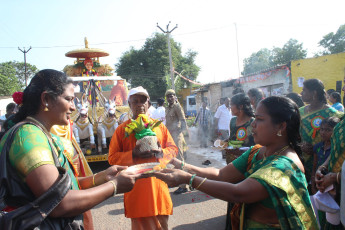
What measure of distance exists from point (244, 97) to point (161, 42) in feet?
107

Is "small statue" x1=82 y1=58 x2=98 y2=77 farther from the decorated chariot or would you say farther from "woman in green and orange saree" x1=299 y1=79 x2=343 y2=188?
"woman in green and orange saree" x1=299 y1=79 x2=343 y2=188

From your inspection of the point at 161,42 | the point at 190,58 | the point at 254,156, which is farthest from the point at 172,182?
the point at 190,58

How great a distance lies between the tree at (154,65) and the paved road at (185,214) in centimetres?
2683

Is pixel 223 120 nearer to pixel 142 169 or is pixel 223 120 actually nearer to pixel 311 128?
pixel 311 128

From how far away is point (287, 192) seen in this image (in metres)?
1.51

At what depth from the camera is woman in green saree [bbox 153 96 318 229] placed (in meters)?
1.50

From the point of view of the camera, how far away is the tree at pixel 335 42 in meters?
31.7

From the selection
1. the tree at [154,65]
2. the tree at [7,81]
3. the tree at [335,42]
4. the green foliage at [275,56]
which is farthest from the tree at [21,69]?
the tree at [335,42]

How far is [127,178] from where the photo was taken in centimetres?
174

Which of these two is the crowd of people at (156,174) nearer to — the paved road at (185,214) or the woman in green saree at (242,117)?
the woman in green saree at (242,117)

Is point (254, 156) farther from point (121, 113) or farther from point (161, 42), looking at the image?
point (161, 42)

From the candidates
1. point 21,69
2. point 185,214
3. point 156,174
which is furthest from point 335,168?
point 21,69

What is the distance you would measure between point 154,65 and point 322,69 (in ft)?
77.3

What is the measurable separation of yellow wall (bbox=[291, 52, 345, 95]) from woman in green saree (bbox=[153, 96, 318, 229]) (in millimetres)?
11682
